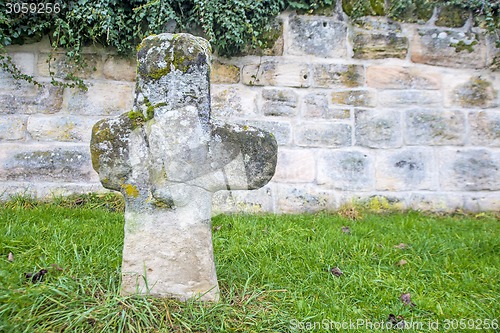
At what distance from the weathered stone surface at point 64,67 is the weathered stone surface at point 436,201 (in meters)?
3.45

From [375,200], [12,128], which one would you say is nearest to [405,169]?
[375,200]

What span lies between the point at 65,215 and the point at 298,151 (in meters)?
2.20

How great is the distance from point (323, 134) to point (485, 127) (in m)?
1.69

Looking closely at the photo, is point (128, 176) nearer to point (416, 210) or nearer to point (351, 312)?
point (351, 312)

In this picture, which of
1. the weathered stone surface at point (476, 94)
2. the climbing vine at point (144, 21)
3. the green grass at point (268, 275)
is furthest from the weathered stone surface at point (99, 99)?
the weathered stone surface at point (476, 94)

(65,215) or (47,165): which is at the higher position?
(47,165)

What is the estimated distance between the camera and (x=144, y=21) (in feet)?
12.5

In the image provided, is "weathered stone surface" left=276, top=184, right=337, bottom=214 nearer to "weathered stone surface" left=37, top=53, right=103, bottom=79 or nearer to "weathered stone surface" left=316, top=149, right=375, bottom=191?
"weathered stone surface" left=316, top=149, right=375, bottom=191

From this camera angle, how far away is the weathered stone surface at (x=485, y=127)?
411 cm

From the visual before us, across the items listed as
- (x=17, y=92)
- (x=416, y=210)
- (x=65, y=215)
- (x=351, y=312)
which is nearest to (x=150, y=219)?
(x=351, y=312)

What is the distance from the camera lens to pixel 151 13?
368 centimetres

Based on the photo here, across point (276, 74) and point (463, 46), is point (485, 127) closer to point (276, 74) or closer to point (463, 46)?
point (463, 46)

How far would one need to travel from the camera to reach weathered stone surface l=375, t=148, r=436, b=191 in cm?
407

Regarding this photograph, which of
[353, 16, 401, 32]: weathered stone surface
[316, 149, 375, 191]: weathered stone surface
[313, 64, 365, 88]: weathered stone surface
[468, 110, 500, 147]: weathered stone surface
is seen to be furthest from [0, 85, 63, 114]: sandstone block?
[468, 110, 500, 147]: weathered stone surface
